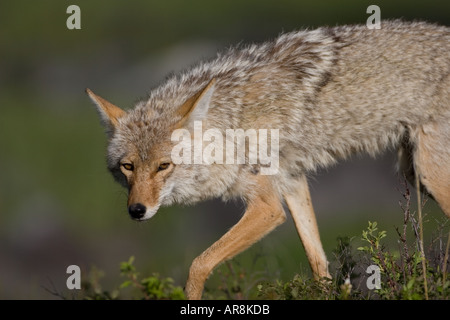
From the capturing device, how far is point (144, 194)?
25.2 feet

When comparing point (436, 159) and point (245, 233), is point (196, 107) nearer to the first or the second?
point (245, 233)

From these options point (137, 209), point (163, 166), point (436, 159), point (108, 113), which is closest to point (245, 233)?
point (163, 166)

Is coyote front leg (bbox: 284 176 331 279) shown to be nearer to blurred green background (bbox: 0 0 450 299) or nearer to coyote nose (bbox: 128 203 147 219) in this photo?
coyote nose (bbox: 128 203 147 219)

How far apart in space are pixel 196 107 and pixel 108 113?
879 millimetres

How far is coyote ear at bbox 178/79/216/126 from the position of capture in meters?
7.87

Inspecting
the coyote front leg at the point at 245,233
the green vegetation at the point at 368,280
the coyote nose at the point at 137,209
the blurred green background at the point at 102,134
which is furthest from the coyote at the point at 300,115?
the blurred green background at the point at 102,134

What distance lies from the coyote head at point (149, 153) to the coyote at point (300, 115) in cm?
1

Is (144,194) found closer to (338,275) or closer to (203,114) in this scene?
(203,114)

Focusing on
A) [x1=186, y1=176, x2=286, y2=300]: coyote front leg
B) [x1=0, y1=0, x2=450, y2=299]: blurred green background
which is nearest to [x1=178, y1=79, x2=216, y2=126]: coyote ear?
[x1=186, y1=176, x2=286, y2=300]: coyote front leg

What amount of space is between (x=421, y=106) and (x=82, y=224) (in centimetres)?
1557

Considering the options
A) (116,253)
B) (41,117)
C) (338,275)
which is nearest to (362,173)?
(116,253)

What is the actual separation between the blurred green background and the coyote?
6882 mm

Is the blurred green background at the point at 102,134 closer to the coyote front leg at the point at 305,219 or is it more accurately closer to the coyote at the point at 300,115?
the coyote front leg at the point at 305,219

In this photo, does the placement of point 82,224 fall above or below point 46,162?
below
